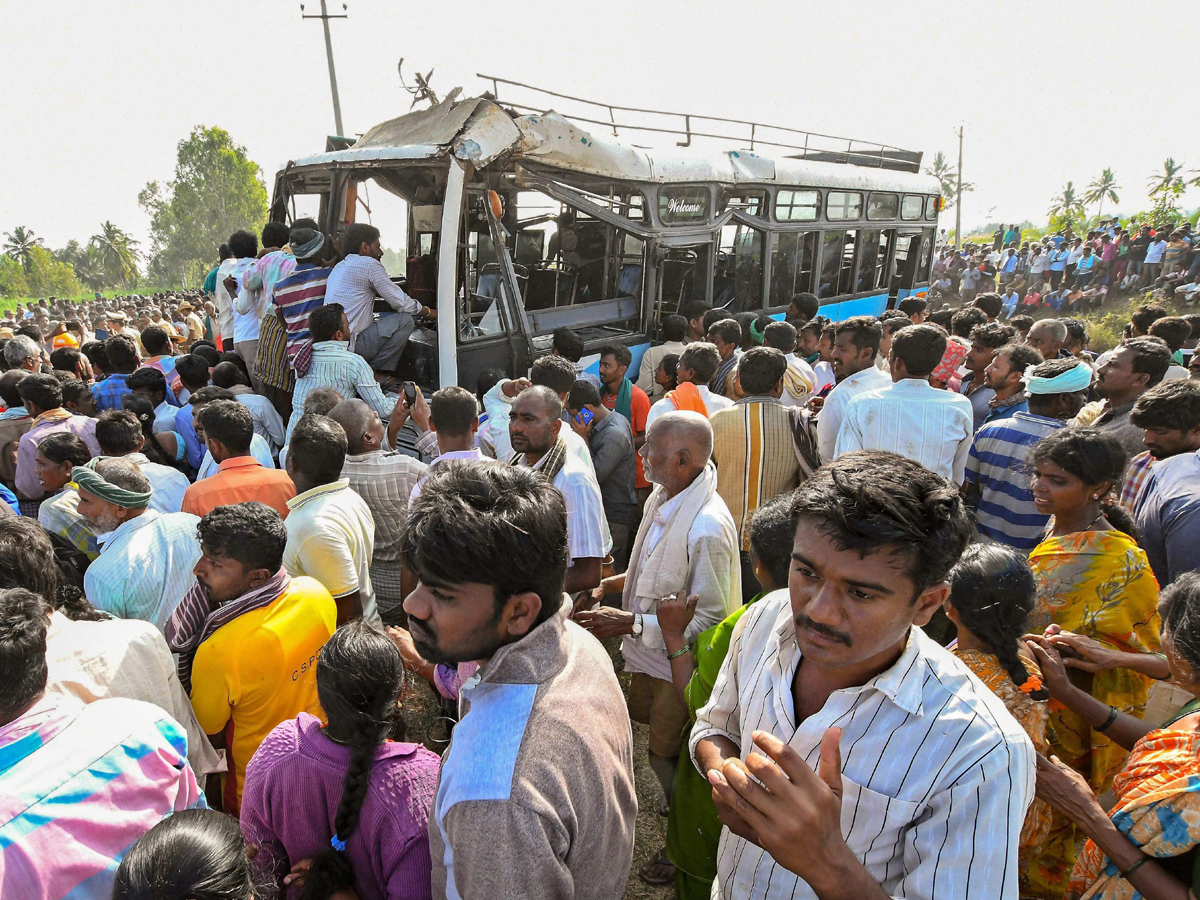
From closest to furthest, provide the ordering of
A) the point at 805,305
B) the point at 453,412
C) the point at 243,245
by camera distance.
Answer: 1. the point at 453,412
2. the point at 243,245
3. the point at 805,305

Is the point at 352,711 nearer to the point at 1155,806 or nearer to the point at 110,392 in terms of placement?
the point at 1155,806

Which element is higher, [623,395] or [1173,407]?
[1173,407]

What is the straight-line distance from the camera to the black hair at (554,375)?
394 centimetres

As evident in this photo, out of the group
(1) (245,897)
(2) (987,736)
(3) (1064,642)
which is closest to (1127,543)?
(3) (1064,642)

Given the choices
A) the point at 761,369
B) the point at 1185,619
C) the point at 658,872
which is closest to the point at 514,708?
the point at 1185,619

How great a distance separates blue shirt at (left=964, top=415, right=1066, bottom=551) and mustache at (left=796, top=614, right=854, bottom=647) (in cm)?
266

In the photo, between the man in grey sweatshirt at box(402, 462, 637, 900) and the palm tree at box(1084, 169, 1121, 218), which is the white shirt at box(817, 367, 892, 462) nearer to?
the man in grey sweatshirt at box(402, 462, 637, 900)

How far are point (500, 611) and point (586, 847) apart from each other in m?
0.46

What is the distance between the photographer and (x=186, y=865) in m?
1.19

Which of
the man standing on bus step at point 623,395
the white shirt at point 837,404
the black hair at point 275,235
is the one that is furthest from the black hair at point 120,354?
the white shirt at point 837,404

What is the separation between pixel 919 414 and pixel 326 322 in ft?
12.0

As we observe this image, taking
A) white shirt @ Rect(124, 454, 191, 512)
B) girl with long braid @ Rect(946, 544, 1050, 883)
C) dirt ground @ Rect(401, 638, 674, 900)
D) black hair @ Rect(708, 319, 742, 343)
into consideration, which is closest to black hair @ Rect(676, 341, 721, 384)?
black hair @ Rect(708, 319, 742, 343)

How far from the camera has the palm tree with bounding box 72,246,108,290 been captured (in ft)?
196

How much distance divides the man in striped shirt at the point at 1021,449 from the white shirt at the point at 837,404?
702mm
